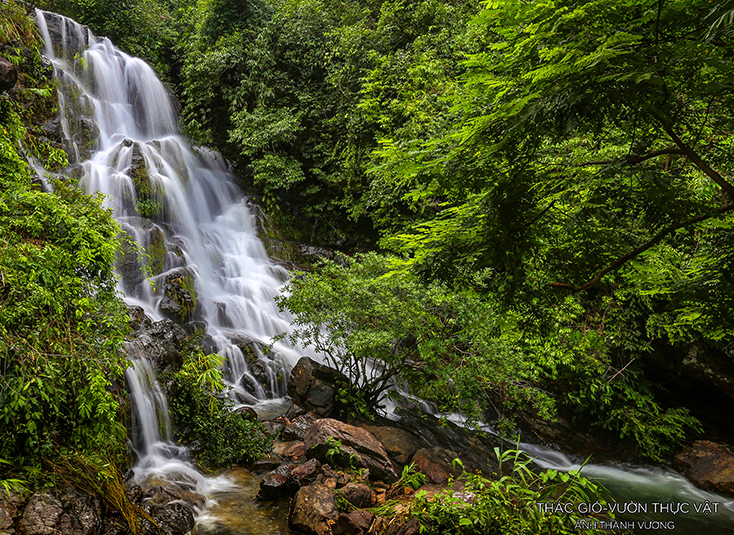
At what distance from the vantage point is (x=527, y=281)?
340cm

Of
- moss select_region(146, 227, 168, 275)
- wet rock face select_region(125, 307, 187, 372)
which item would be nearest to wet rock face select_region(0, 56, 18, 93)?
moss select_region(146, 227, 168, 275)

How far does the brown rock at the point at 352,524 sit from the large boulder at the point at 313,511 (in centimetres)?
8

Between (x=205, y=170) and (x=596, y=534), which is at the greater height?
(x=205, y=170)

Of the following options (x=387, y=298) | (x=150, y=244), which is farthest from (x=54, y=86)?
(x=387, y=298)

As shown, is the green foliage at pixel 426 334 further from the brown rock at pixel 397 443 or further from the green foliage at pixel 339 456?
the green foliage at pixel 339 456

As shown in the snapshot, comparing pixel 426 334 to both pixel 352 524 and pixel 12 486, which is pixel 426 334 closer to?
pixel 352 524

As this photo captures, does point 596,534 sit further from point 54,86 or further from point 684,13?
point 54,86

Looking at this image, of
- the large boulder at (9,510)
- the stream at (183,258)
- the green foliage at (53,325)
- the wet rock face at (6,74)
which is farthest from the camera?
the wet rock face at (6,74)

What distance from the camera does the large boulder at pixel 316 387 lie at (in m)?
7.64

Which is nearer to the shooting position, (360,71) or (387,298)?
(387,298)

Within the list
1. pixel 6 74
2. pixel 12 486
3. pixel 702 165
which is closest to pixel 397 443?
pixel 12 486

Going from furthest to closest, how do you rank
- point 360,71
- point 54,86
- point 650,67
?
point 360,71
point 54,86
point 650,67

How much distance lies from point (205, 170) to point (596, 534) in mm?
15341

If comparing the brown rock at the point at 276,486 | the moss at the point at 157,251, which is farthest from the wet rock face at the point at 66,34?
the brown rock at the point at 276,486
